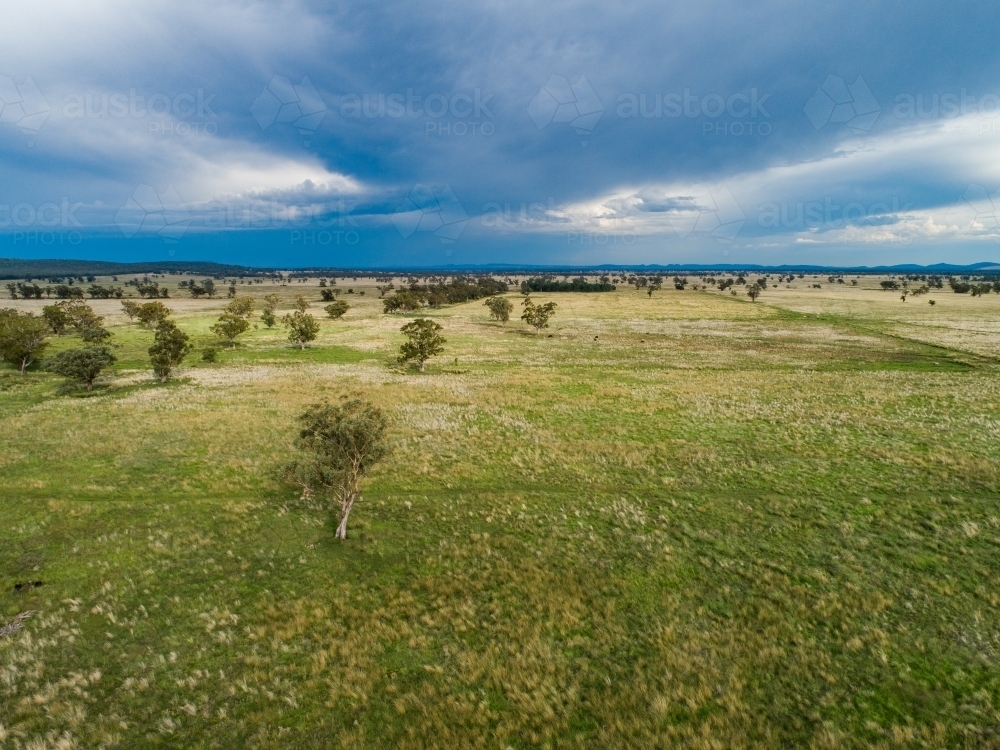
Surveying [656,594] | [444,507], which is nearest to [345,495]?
[444,507]

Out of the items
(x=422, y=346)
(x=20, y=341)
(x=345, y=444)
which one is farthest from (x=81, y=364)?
(x=345, y=444)

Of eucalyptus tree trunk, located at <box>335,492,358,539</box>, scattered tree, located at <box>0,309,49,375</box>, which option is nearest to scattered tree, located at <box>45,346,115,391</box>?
scattered tree, located at <box>0,309,49,375</box>

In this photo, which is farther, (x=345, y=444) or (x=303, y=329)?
(x=303, y=329)

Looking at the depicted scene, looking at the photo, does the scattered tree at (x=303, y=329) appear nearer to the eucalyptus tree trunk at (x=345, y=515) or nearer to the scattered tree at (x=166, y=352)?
the scattered tree at (x=166, y=352)

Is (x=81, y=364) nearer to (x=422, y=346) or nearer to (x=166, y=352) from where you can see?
(x=166, y=352)

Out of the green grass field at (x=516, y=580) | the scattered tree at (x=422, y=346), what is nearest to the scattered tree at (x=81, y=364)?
the green grass field at (x=516, y=580)

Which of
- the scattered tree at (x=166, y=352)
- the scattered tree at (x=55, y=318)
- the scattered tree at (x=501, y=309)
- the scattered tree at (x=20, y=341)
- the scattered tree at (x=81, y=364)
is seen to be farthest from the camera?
the scattered tree at (x=501, y=309)
